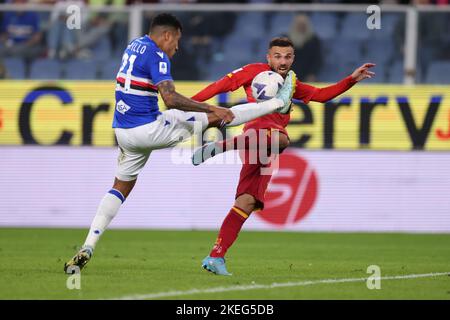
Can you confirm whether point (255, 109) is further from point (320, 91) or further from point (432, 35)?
point (432, 35)

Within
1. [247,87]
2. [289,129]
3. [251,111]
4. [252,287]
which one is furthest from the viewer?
[289,129]

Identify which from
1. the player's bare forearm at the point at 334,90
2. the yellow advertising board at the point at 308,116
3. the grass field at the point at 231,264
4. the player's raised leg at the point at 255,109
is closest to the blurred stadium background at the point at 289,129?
the yellow advertising board at the point at 308,116

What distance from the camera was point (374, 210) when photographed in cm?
1664

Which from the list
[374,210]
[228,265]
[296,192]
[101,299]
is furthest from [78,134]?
[101,299]

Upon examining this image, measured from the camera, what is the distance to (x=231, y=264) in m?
10.6

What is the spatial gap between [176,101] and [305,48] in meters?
8.17

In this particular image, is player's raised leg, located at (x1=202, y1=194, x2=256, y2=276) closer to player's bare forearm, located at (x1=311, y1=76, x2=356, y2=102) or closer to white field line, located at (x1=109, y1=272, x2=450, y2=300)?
white field line, located at (x1=109, y1=272, x2=450, y2=300)

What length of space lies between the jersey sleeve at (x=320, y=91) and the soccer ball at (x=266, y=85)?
46cm

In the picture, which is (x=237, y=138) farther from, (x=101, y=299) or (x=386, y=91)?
(x=386, y=91)

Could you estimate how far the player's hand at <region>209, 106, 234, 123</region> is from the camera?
937 cm

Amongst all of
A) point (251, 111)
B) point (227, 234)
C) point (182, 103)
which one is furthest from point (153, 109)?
point (227, 234)

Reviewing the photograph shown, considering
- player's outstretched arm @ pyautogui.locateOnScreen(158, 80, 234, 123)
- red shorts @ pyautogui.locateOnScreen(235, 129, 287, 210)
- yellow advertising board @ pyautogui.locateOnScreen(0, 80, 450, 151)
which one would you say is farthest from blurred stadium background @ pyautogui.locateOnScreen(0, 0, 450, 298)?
player's outstretched arm @ pyautogui.locateOnScreen(158, 80, 234, 123)

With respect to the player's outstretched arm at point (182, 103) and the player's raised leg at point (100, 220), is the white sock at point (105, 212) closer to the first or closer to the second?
the player's raised leg at point (100, 220)
